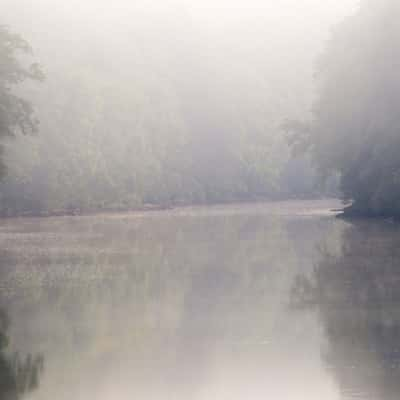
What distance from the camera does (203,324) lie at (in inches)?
570

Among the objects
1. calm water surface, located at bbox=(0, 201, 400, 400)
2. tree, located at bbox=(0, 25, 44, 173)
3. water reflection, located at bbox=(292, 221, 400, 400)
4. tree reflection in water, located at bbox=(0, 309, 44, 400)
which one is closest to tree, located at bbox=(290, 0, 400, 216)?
tree, located at bbox=(0, 25, 44, 173)

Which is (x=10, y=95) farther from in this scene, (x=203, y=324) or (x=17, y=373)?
(x=17, y=373)

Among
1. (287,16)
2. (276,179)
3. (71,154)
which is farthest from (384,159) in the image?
(287,16)

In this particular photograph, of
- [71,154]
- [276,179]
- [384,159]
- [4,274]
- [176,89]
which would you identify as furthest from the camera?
[176,89]

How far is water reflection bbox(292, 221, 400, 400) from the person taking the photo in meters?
10.8

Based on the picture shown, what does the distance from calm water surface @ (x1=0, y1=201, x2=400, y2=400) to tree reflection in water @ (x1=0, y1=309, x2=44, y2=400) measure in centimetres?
2

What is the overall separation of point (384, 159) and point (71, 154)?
35575mm

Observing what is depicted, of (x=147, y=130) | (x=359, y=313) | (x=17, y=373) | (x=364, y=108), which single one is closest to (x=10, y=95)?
(x=364, y=108)

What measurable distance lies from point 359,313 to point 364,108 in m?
31.2

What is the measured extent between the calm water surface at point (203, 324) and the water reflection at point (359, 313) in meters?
0.02

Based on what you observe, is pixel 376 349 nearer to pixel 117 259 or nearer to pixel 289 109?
pixel 117 259

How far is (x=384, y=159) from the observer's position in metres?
42.8

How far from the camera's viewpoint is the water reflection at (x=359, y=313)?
424 inches

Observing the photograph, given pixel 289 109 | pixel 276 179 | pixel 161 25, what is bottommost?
pixel 276 179
